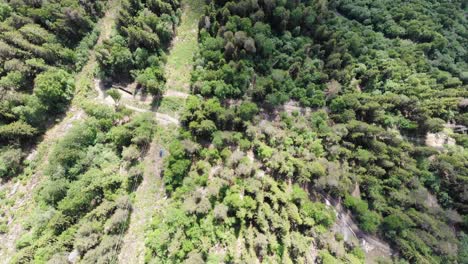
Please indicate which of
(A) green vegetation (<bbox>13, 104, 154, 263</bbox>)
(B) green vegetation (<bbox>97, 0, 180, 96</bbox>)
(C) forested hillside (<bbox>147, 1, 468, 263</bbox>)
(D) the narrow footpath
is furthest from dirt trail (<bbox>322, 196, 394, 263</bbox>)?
(B) green vegetation (<bbox>97, 0, 180, 96</bbox>)

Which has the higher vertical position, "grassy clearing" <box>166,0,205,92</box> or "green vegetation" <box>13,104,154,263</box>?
"grassy clearing" <box>166,0,205,92</box>

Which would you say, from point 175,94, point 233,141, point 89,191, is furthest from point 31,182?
point 233,141

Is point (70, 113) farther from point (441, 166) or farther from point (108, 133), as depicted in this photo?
point (441, 166)

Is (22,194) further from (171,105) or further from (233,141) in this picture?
(233,141)

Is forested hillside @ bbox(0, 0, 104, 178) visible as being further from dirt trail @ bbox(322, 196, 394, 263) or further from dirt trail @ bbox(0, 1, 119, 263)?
dirt trail @ bbox(322, 196, 394, 263)

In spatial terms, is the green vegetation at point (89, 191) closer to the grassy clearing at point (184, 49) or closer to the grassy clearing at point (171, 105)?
the grassy clearing at point (171, 105)

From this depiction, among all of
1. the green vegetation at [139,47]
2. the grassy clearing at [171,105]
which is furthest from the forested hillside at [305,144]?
the green vegetation at [139,47]

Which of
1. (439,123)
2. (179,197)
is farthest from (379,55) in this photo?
(179,197)
